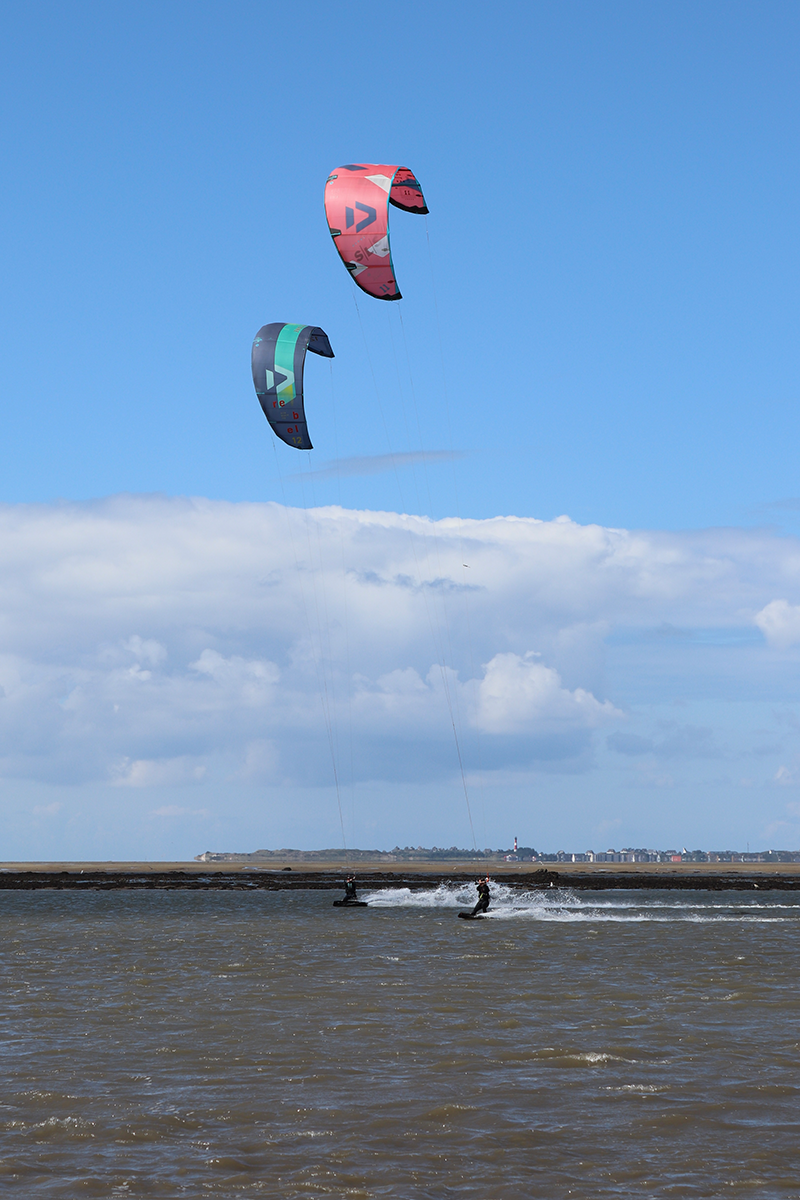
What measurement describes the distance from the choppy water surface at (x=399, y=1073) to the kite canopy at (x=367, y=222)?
17064 mm

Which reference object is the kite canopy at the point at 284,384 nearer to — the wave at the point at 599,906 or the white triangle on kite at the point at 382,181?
the white triangle on kite at the point at 382,181

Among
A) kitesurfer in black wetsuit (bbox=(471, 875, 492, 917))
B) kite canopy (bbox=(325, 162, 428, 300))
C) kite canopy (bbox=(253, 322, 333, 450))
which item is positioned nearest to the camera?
kite canopy (bbox=(325, 162, 428, 300))

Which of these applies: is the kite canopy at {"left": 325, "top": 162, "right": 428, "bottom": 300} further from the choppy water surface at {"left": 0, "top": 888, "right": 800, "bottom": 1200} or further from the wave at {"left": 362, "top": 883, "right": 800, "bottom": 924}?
the wave at {"left": 362, "top": 883, "right": 800, "bottom": 924}

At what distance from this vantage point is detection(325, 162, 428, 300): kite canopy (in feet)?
94.5

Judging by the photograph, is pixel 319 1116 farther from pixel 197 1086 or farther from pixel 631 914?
pixel 631 914

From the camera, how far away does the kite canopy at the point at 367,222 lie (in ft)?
94.5

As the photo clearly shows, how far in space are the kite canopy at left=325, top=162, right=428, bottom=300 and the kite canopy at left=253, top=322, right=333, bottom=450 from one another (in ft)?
23.6

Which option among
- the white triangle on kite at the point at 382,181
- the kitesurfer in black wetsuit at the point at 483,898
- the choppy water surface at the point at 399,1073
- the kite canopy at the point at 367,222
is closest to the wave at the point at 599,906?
the kitesurfer in black wetsuit at the point at 483,898

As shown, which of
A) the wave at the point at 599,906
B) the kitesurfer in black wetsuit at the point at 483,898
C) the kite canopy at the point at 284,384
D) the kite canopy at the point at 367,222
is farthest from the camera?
the wave at the point at 599,906

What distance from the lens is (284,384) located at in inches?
1419

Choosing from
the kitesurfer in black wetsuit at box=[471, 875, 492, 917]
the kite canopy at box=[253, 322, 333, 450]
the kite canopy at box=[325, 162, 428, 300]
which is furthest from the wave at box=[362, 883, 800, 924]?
the kite canopy at box=[325, 162, 428, 300]

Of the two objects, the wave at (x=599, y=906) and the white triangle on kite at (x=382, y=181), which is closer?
the white triangle on kite at (x=382, y=181)

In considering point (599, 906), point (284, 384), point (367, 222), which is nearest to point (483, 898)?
point (599, 906)

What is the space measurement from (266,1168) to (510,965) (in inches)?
701
